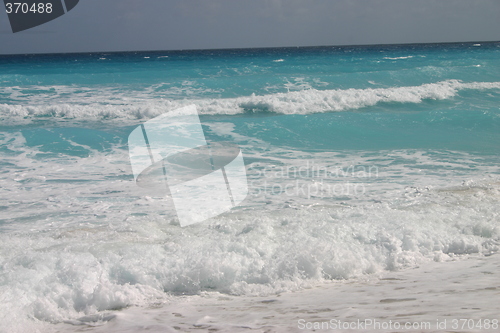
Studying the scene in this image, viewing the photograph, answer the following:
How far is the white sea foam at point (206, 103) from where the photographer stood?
54.9 feet

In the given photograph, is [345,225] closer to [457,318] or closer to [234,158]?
[457,318]

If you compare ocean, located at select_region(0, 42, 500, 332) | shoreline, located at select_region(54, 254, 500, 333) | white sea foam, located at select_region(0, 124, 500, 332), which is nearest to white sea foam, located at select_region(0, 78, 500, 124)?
ocean, located at select_region(0, 42, 500, 332)

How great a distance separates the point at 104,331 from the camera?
3121 mm

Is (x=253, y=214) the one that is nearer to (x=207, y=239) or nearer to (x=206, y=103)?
(x=207, y=239)

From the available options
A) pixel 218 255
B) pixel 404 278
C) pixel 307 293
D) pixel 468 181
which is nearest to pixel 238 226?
pixel 218 255

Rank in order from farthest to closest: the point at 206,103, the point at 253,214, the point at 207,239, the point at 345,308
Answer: the point at 206,103 → the point at 253,214 → the point at 207,239 → the point at 345,308

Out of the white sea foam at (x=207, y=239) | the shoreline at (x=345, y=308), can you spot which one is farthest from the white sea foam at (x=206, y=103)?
the shoreline at (x=345, y=308)

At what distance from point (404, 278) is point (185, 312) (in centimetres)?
204

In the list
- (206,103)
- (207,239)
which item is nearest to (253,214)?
(207,239)

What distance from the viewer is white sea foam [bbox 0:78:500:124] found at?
16.7 meters

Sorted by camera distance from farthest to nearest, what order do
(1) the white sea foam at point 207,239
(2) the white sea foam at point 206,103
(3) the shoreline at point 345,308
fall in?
1. (2) the white sea foam at point 206,103
2. (1) the white sea foam at point 207,239
3. (3) the shoreline at point 345,308

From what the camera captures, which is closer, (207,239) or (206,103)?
(207,239)

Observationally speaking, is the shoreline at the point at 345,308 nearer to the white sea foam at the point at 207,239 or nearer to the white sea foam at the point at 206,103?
the white sea foam at the point at 207,239

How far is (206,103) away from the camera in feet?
59.8
